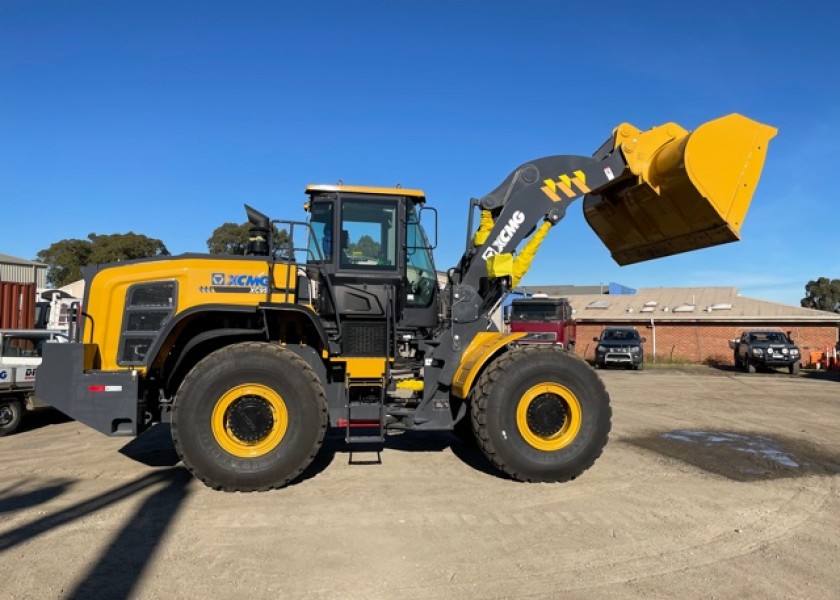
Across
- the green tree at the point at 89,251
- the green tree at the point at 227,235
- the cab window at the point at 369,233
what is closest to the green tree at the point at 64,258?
the green tree at the point at 89,251

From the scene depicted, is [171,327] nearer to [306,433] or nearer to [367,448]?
[306,433]

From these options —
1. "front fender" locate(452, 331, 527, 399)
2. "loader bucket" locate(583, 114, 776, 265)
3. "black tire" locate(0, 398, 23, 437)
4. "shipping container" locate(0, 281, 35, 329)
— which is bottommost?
"black tire" locate(0, 398, 23, 437)

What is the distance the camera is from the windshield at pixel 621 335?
26.6 metres

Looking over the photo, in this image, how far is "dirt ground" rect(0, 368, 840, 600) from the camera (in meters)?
3.96

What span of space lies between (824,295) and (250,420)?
77.6 metres

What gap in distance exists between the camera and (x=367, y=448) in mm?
8266

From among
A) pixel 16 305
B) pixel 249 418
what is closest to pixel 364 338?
pixel 249 418

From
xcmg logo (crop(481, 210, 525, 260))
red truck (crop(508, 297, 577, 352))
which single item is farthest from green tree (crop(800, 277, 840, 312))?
xcmg logo (crop(481, 210, 525, 260))

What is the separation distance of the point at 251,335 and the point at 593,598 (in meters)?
4.39

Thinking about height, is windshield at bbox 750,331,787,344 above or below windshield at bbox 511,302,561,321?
below

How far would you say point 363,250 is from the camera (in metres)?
6.91

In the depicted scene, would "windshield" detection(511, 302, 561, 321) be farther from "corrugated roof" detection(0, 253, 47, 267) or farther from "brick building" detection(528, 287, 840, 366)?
"corrugated roof" detection(0, 253, 47, 267)

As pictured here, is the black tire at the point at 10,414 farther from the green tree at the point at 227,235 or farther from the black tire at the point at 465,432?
the green tree at the point at 227,235

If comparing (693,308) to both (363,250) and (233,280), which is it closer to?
(363,250)
